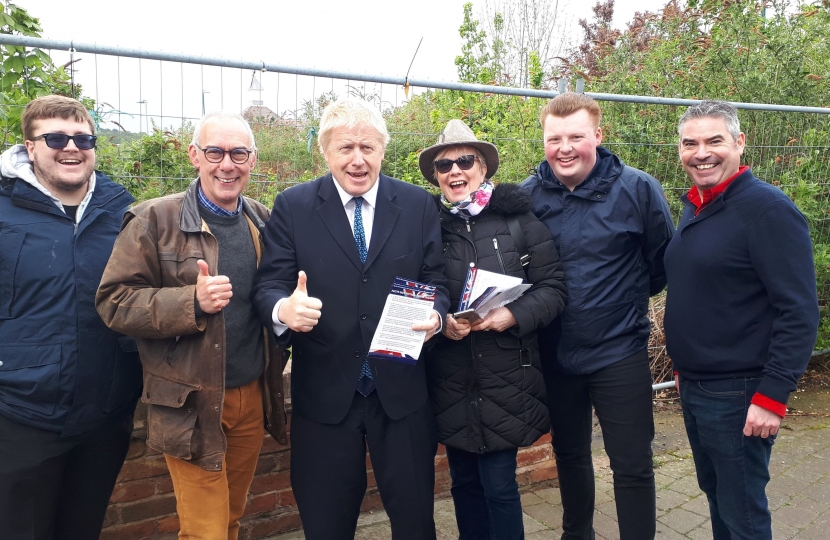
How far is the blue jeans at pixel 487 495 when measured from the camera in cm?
283

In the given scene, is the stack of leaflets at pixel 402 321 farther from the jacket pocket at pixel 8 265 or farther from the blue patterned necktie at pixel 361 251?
the jacket pocket at pixel 8 265

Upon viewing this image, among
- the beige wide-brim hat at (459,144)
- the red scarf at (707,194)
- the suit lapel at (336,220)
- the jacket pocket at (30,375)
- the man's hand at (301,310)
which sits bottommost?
the jacket pocket at (30,375)

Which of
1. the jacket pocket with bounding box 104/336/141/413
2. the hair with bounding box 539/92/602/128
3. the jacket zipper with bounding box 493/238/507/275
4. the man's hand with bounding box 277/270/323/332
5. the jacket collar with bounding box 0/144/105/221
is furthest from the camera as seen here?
the hair with bounding box 539/92/602/128

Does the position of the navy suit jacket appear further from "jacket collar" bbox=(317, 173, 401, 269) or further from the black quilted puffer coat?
the black quilted puffer coat

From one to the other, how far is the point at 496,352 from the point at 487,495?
0.67 meters

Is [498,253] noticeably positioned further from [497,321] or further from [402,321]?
[402,321]

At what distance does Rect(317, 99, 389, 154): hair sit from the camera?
2557 millimetres

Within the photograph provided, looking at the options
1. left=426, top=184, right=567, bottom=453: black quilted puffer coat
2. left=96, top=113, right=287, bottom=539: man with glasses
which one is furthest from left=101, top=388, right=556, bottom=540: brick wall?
left=426, top=184, right=567, bottom=453: black quilted puffer coat

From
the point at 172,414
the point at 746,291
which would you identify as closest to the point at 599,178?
the point at 746,291

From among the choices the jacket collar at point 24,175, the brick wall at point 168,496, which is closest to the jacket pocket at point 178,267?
the jacket collar at point 24,175

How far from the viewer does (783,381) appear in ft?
7.99

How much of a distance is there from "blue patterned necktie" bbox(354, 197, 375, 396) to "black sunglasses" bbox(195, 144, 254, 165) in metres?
0.50

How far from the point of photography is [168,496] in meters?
3.20

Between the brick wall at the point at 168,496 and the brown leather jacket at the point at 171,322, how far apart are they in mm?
722
